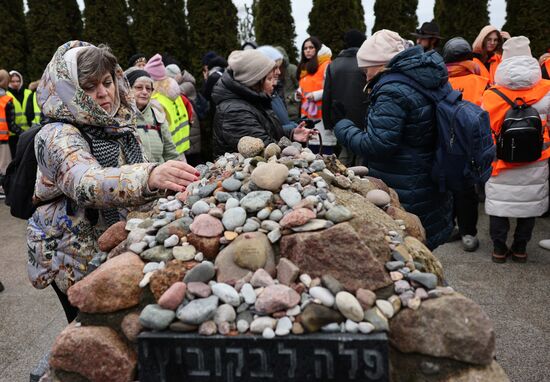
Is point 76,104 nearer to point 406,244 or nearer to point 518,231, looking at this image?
point 406,244

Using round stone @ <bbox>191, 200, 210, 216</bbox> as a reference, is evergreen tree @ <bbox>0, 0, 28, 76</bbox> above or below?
above

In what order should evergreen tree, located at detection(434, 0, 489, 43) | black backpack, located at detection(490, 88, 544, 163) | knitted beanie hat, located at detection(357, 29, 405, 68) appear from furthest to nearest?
1. evergreen tree, located at detection(434, 0, 489, 43)
2. black backpack, located at detection(490, 88, 544, 163)
3. knitted beanie hat, located at detection(357, 29, 405, 68)

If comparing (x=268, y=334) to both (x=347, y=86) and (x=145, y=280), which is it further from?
(x=347, y=86)

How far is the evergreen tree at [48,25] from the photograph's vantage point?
980 cm

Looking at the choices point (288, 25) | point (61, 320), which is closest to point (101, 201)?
point (61, 320)

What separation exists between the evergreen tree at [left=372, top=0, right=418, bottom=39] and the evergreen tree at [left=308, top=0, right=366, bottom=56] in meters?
0.42

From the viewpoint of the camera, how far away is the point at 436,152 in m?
3.00

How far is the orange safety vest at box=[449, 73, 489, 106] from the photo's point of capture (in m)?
4.62

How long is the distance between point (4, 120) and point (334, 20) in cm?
599

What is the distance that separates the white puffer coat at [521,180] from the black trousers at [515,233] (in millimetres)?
111

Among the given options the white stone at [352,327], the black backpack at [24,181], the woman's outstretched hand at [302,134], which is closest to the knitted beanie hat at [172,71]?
the woman's outstretched hand at [302,134]

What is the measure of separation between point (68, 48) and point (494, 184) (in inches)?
157

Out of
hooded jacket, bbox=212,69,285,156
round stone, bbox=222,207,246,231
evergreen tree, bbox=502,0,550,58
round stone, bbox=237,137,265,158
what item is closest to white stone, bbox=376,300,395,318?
round stone, bbox=222,207,246,231

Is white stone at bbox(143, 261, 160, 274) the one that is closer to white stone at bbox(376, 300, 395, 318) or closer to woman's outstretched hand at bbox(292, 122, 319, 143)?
white stone at bbox(376, 300, 395, 318)
